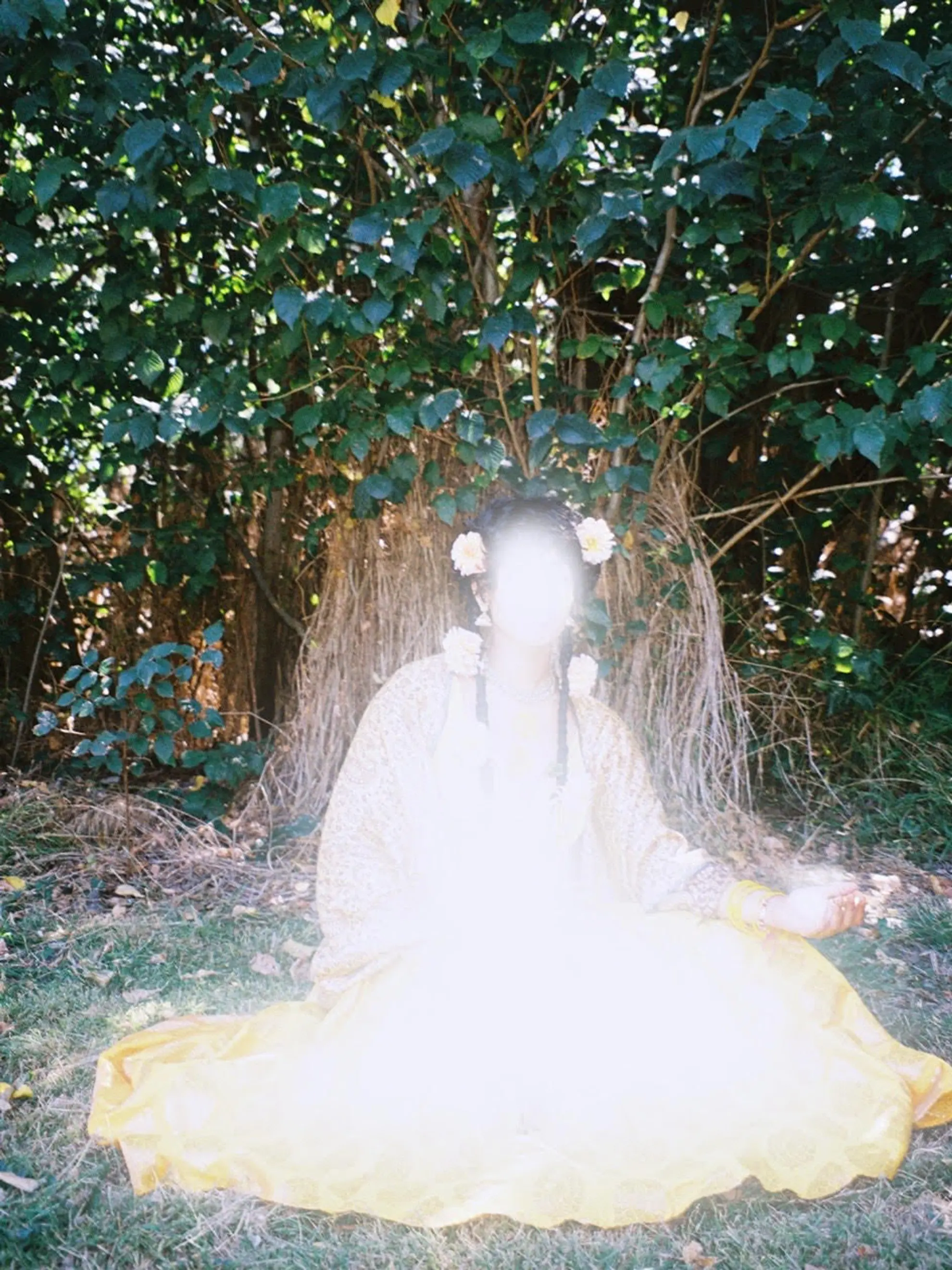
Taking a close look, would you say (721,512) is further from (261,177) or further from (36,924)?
(36,924)

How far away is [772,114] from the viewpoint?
2.11 meters

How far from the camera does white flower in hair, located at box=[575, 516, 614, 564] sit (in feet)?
6.77

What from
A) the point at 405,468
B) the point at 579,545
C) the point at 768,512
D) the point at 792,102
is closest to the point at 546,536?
the point at 579,545

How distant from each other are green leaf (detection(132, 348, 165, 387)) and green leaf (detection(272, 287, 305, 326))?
1.60 feet

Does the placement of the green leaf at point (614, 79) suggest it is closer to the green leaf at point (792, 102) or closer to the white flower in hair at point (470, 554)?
the green leaf at point (792, 102)

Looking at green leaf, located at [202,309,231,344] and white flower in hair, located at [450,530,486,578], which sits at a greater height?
green leaf, located at [202,309,231,344]

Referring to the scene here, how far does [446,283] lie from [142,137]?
2.45 feet

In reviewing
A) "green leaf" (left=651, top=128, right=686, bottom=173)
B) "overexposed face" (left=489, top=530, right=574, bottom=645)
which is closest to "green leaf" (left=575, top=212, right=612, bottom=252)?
"green leaf" (left=651, top=128, right=686, bottom=173)

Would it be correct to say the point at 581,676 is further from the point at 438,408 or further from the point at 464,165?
the point at 464,165

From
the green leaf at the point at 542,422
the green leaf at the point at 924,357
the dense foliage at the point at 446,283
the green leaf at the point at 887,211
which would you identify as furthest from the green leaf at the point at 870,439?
the green leaf at the point at 542,422

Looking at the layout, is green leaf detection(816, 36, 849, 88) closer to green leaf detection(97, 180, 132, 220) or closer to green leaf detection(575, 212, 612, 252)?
green leaf detection(575, 212, 612, 252)

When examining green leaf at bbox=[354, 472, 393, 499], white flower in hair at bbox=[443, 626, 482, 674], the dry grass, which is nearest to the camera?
white flower in hair at bbox=[443, 626, 482, 674]

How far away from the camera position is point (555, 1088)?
6.10 ft

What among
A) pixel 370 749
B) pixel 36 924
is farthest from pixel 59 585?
pixel 370 749
